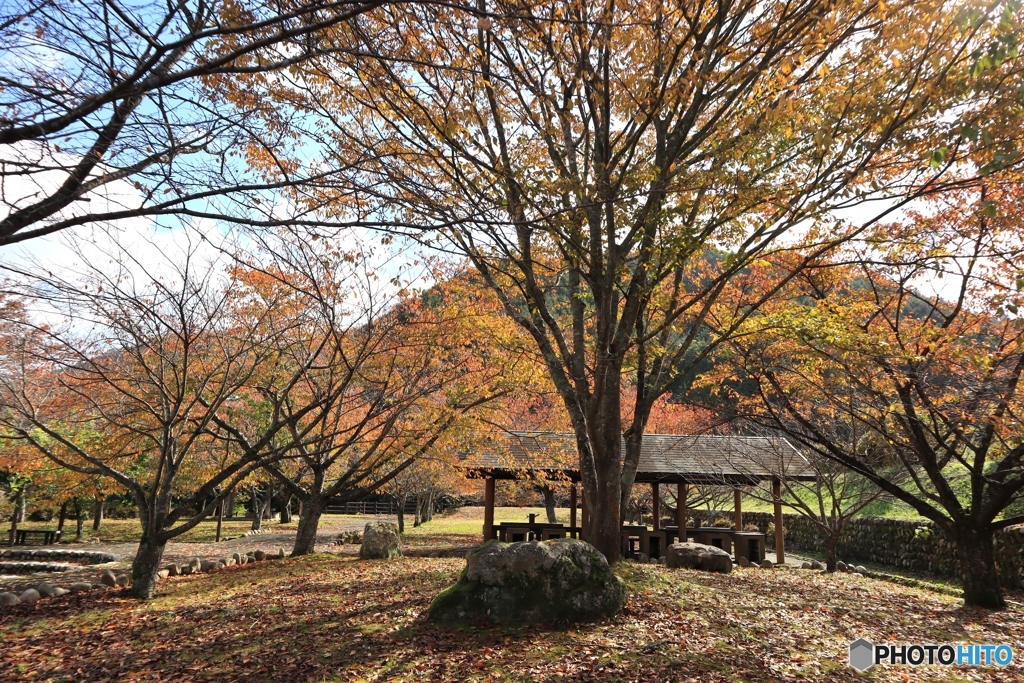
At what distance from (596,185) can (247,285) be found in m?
5.49

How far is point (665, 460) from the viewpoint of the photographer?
13656 mm

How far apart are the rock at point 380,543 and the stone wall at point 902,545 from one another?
10657 mm

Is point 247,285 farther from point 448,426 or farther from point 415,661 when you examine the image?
point 415,661

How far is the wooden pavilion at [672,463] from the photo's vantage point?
12805 millimetres

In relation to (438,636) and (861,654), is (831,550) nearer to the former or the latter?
(861,654)

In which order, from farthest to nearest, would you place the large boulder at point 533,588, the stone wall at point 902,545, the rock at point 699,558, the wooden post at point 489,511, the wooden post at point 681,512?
the wooden post at point 489,511 → the wooden post at point 681,512 → the stone wall at point 902,545 → the rock at point 699,558 → the large boulder at point 533,588

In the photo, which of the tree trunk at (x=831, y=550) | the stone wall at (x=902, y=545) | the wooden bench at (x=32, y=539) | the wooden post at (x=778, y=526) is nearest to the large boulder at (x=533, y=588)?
the tree trunk at (x=831, y=550)

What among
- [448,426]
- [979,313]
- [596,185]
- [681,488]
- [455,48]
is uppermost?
[455,48]

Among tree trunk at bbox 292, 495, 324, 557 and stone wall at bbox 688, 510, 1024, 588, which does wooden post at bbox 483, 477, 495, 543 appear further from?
stone wall at bbox 688, 510, 1024, 588

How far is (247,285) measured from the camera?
28.1ft

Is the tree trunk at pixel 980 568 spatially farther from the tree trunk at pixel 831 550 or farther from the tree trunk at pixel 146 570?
the tree trunk at pixel 146 570

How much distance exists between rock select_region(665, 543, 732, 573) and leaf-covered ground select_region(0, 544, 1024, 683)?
7.80 feet

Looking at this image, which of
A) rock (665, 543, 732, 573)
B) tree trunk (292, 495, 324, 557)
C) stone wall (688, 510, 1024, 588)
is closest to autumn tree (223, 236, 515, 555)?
tree trunk (292, 495, 324, 557)

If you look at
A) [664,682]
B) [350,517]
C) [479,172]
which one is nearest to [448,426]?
[479,172]
